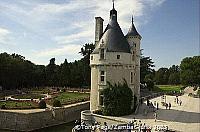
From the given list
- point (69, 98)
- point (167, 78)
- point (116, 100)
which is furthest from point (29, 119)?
point (167, 78)

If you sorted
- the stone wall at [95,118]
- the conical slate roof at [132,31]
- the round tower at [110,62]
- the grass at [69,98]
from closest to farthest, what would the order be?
1. the stone wall at [95,118]
2. the round tower at [110,62]
3. the conical slate roof at [132,31]
4. the grass at [69,98]

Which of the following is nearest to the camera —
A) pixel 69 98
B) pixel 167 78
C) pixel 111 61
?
pixel 111 61

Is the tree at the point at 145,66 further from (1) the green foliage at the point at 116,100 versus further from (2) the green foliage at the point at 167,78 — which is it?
(1) the green foliage at the point at 116,100

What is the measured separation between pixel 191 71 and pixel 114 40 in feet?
164

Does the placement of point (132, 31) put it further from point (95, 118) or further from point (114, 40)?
point (95, 118)

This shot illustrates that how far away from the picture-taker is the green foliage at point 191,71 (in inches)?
2985

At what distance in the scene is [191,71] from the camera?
7588 centimetres

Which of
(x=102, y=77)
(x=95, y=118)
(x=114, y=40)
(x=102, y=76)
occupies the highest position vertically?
(x=114, y=40)

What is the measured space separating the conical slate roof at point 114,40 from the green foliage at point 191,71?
48389 millimetres

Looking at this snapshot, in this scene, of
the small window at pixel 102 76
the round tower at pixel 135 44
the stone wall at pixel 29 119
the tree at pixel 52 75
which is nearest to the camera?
the small window at pixel 102 76

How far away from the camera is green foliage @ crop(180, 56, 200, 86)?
75.8m

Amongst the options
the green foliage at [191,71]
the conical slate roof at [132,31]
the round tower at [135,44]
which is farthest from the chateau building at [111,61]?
Result: the green foliage at [191,71]

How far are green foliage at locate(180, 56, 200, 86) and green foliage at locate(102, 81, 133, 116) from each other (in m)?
49.7

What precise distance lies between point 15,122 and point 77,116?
10008 millimetres
